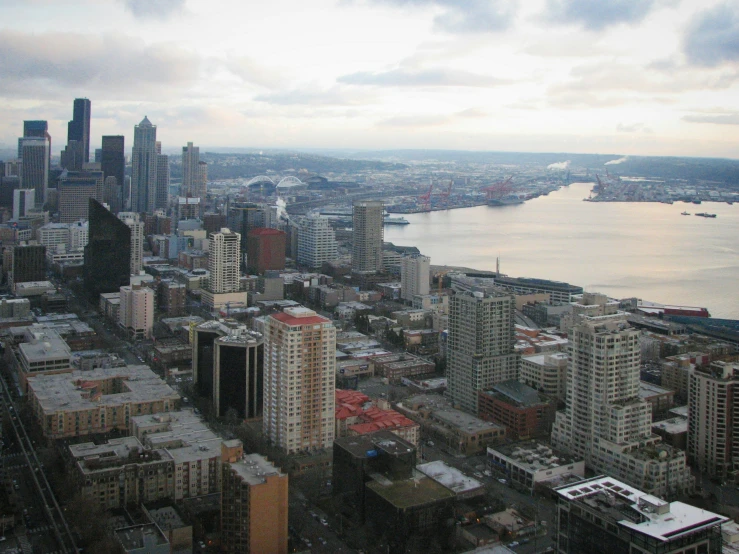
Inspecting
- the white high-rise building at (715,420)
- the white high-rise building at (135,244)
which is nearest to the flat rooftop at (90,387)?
the white high-rise building at (715,420)

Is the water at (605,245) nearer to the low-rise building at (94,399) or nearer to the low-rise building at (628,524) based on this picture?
the low-rise building at (94,399)

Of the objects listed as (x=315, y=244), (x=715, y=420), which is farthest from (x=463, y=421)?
(x=315, y=244)

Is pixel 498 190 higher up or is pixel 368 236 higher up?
pixel 498 190

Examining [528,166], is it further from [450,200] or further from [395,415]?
[395,415]

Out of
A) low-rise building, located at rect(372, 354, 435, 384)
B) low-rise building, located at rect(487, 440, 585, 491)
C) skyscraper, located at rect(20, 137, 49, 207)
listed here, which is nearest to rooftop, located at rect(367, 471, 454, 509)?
low-rise building, located at rect(487, 440, 585, 491)

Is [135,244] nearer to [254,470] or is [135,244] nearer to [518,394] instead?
[518,394]

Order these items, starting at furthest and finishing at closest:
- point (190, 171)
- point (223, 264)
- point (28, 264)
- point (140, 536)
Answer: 1. point (190, 171)
2. point (28, 264)
3. point (223, 264)
4. point (140, 536)

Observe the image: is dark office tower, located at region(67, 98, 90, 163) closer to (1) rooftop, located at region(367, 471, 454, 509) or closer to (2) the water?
(2) the water

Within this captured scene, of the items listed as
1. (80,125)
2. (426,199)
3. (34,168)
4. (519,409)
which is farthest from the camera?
(426,199)
